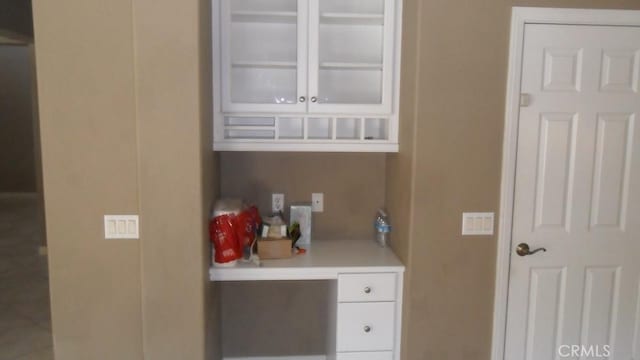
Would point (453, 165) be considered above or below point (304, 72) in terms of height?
below

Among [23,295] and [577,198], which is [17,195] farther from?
[577,198]

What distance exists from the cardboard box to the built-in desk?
0.13ft

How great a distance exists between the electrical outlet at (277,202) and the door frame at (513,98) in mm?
1181

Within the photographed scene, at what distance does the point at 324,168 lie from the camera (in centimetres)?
272

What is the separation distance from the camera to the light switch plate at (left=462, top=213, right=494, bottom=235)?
217 cm

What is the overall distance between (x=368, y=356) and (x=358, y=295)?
32 cm

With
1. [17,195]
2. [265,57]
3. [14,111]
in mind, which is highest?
[265,57]

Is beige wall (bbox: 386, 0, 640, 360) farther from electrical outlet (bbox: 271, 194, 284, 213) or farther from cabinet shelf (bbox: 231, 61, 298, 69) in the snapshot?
electrical outlet (bbox: 271, 194, 284, 213)

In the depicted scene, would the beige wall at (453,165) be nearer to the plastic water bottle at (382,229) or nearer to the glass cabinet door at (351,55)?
the glass cabinet door at (351,55)

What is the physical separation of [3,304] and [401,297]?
334 centimetres

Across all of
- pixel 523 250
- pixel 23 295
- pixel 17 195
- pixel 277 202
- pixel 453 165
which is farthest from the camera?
pixel 17 195

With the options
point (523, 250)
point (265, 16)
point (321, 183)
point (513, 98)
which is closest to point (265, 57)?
point (265, 16)

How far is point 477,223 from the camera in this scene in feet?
7.13

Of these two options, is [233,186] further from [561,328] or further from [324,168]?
[561,328]
